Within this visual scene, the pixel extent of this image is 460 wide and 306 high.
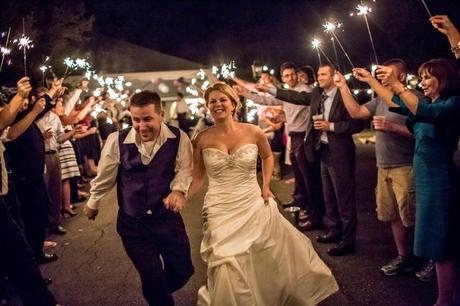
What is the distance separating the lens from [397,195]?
5004 millimetres

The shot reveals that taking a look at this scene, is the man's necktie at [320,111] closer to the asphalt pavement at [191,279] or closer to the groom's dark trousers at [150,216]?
the asphalt pavement at [191,279]

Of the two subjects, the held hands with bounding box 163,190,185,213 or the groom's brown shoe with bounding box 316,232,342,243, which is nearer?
the held hands with bounding box 163,190,185,213

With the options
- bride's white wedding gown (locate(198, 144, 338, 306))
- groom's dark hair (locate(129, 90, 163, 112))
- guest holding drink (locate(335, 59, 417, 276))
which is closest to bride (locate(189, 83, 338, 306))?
bride's white wedding gown (locate(198, 144, 338, 306))

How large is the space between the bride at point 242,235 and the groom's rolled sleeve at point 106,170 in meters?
0.85

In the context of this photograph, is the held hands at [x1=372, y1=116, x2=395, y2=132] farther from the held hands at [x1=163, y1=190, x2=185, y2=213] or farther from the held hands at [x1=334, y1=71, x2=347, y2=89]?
the held hands at [x1=163, y1=190, x2=185, y2=213]

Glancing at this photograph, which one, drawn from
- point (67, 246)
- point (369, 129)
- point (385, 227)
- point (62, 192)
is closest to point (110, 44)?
point (369, 129)

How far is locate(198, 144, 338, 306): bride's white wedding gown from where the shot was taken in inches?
154

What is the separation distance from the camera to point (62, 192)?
8469 millimetres

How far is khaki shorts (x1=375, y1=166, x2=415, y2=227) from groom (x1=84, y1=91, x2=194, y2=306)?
8.12 feet

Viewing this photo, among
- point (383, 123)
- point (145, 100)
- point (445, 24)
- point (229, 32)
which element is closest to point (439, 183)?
point (383, 123)

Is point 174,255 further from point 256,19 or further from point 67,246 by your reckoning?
point 256,19

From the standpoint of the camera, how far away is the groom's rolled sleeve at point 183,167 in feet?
12.3

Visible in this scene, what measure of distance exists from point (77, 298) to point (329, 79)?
13.4ft

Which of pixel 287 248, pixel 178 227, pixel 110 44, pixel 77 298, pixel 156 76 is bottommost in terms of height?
pixel 77 298
